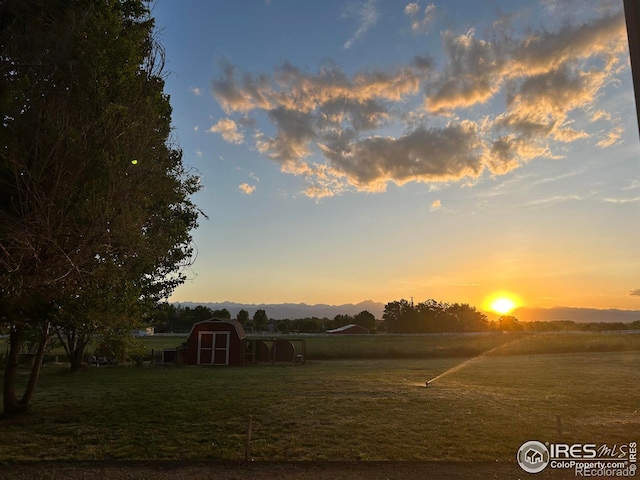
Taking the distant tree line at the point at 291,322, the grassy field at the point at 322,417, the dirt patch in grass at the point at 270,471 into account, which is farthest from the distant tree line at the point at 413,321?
the dirt patch in grass at the point at 270,471

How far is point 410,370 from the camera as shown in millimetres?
29688

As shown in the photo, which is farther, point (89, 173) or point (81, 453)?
point (81, 453)

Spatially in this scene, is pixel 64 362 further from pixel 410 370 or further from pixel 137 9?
pixel 137 9

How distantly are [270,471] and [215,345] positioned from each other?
93.9ft

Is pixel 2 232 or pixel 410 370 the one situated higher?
pixel 2 232

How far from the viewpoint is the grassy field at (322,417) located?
35.4ft

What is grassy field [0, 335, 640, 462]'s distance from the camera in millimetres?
10781

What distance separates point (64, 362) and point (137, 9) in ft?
120

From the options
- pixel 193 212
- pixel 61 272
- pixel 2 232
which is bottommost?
pixel 61 272

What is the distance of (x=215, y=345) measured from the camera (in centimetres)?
3653

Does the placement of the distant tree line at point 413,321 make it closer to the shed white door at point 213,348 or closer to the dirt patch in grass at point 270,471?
the shed white door at point 213,348

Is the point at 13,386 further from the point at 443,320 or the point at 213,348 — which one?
the point at 443,320

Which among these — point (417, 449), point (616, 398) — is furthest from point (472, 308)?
point (417, 449)

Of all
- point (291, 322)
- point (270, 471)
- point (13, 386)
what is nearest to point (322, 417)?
point (270, 471)
